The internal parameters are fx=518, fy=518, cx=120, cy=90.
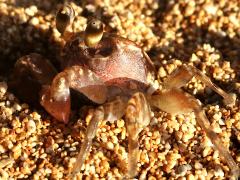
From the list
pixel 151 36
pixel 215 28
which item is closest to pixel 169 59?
pixel 151 36

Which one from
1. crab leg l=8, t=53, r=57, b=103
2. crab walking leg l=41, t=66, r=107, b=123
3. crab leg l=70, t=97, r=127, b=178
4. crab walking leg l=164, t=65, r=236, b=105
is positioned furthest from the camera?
crab leg l=8, t=53, r=57, b=103

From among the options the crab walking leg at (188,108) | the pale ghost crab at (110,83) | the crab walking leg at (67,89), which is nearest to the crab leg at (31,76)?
the pale ghost crab at (110,83)

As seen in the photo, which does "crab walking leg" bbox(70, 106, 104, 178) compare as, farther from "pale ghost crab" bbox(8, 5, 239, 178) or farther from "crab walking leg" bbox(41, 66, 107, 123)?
"crab walking leg" bbox(41, 66, 107, 123)

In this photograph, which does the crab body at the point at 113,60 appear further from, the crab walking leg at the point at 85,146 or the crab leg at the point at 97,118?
the crab walking leg at the point at 85,146

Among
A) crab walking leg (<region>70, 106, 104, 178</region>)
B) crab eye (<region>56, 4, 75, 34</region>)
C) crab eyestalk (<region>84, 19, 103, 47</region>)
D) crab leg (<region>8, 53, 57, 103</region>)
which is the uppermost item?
crab eye (<region>56, 4, 75, 34</region>)

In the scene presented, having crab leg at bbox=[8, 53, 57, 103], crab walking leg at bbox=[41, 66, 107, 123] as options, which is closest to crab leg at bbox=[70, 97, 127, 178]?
crab walking leg at bbox=[41, 66, 107, 123]

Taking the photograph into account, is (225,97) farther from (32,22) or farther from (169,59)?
(32,22)

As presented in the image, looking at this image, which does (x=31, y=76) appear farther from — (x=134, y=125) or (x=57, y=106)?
(x=134, y=125)
